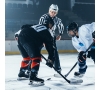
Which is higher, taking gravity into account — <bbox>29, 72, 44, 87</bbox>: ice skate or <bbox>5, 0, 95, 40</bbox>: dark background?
<bbox>5, 0, 95, 40</bbox>: dark background

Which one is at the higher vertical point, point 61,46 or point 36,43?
point 36,43

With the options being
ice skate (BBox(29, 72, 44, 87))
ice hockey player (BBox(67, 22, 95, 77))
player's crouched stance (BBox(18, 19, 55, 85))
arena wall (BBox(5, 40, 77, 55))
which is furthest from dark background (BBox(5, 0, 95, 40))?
ice skate (BBox(29, 72, 44, 87))

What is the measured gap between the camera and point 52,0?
23.6 ft

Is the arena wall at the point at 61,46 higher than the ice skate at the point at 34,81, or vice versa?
the arena wall at the point at 61,46

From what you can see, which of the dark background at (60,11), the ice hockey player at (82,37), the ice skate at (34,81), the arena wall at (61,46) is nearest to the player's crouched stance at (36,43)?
the ice skate at (34,81)

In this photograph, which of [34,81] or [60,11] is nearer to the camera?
[34,81]

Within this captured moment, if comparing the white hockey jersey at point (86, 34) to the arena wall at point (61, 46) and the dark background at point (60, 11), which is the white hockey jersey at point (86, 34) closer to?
the arena wall at point (61, 46)

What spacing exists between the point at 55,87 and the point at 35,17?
551 cm

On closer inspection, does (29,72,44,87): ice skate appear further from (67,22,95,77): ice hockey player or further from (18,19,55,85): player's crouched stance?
(67,22,95,77): ice hockey player

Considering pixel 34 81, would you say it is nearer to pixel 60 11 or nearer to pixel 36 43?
pixel 36 43

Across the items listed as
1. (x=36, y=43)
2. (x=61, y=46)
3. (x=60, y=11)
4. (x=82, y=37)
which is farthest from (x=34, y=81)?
(x=60, y=11)

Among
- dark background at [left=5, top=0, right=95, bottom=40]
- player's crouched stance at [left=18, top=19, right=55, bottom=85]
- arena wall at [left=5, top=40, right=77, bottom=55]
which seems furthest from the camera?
dark background at [left=5, top=0, right=95, bottom=40]
